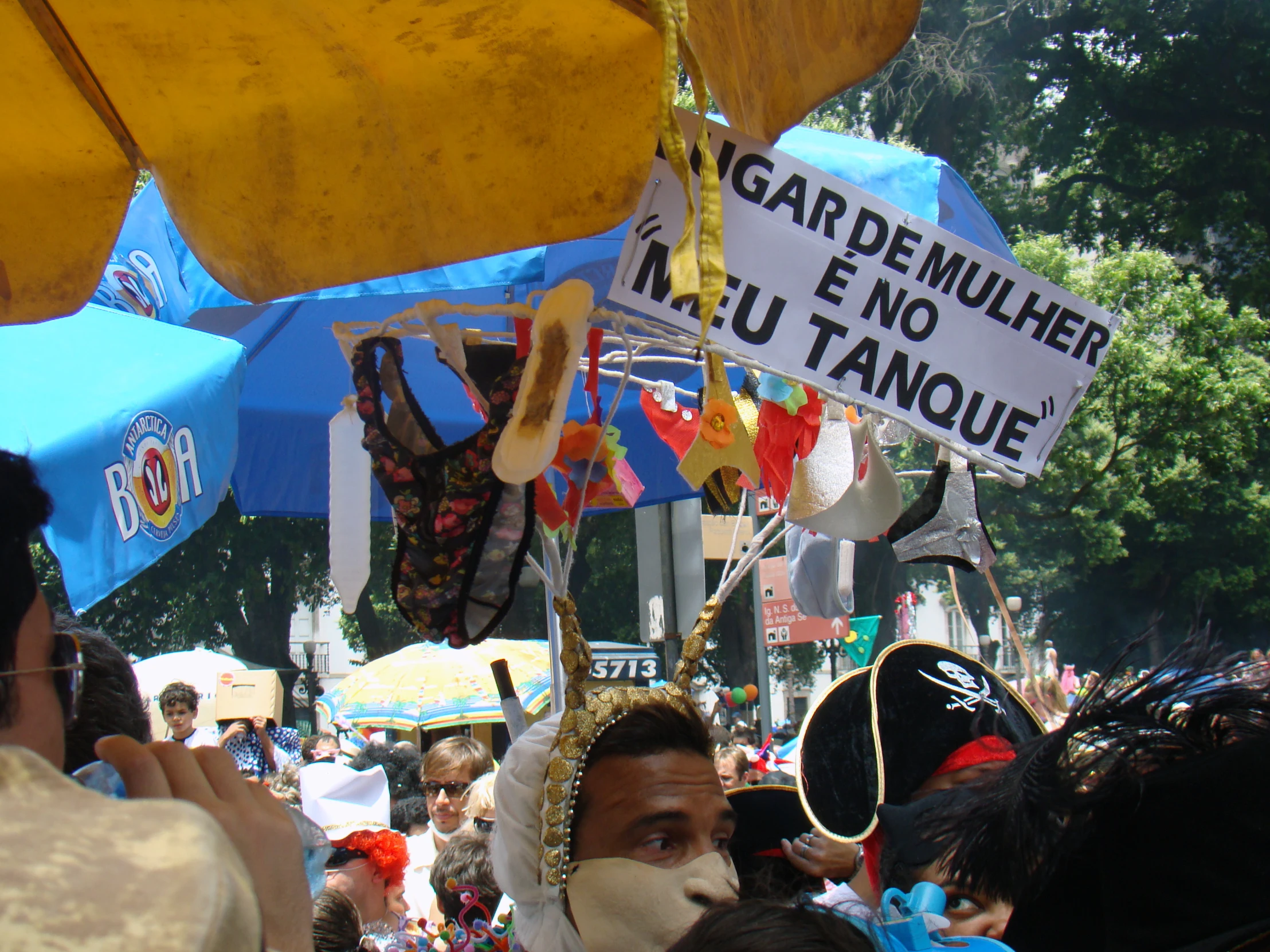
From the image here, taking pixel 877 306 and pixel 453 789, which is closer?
pixel 877 306

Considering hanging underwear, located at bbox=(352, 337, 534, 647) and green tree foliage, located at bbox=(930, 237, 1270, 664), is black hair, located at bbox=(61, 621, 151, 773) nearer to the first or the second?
hanging underwear, located at bbox=(352, 337, 534, 647)

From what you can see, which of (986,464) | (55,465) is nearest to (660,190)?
(986,464)

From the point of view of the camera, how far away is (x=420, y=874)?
5.04 metres

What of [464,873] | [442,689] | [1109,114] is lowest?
[442,689]

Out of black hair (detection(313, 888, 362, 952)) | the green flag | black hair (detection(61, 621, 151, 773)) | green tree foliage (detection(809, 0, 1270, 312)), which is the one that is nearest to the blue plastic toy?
black hair (detection(61, 621, 151, 773))

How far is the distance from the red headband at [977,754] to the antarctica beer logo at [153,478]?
2162mm

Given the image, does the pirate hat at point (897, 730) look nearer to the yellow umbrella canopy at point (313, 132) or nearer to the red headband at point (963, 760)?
the red headband at point (963, 760)

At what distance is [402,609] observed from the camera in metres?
2.69

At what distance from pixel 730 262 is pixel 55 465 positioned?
178 cm

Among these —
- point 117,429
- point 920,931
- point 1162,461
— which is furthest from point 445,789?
point 1162,461

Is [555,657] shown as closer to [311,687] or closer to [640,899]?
[640,899]

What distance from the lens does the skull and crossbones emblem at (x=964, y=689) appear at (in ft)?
7.88

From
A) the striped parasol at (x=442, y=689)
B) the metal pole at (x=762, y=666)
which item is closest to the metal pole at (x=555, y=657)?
the metal pole at (x=762, y=666)

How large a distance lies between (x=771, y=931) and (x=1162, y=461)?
20.2 metres
